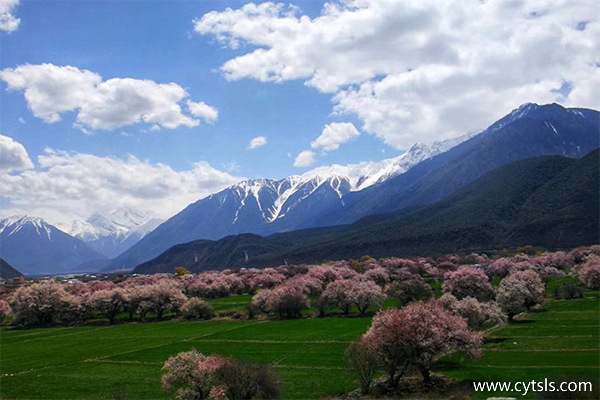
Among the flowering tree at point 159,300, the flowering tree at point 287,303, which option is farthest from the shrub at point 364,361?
the flowering tree at point 159,300

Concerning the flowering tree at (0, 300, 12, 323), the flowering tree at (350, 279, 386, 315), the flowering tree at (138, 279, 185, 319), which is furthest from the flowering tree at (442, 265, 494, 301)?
the flowering tree at (0, 300, 12, 323)

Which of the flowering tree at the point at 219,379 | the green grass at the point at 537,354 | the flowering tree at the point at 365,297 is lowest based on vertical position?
the green grass at the point at 537,354

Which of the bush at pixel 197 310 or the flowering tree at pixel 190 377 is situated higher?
the flowering tree at pixel 190 377

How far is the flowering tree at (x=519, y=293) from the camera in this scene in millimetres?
64562

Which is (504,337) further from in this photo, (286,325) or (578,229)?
(578,229)

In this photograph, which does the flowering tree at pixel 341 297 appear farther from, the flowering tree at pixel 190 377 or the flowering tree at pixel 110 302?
the flowering tree at pixel 190 377

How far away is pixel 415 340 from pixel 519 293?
3507 centimetres

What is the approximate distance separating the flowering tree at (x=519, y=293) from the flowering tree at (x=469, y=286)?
4636 mm

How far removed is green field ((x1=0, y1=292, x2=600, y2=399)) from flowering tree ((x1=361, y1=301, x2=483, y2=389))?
2.80 meters

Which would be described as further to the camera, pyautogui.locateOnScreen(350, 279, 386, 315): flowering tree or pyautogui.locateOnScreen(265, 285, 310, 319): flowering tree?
pyautogui.locateOnScreen(265, 285, 310, 319): flowering tree

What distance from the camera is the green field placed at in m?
40.3

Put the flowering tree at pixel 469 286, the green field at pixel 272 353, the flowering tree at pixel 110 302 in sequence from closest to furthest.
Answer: the green field at pixel 272 353, the flowering tree at pixel 469 286, the flowering tree at pixel 110 302

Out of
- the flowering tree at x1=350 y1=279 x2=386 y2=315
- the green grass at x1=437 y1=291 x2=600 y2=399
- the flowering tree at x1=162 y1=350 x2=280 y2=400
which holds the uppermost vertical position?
Result: the flowering tree at x1=162 y1=350 x2=280 y2=400

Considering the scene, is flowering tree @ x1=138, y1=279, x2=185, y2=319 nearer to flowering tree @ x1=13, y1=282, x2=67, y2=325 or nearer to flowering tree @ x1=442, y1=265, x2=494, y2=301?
flowering tree @ x1=13, y1=282, x2=67, y2=325
